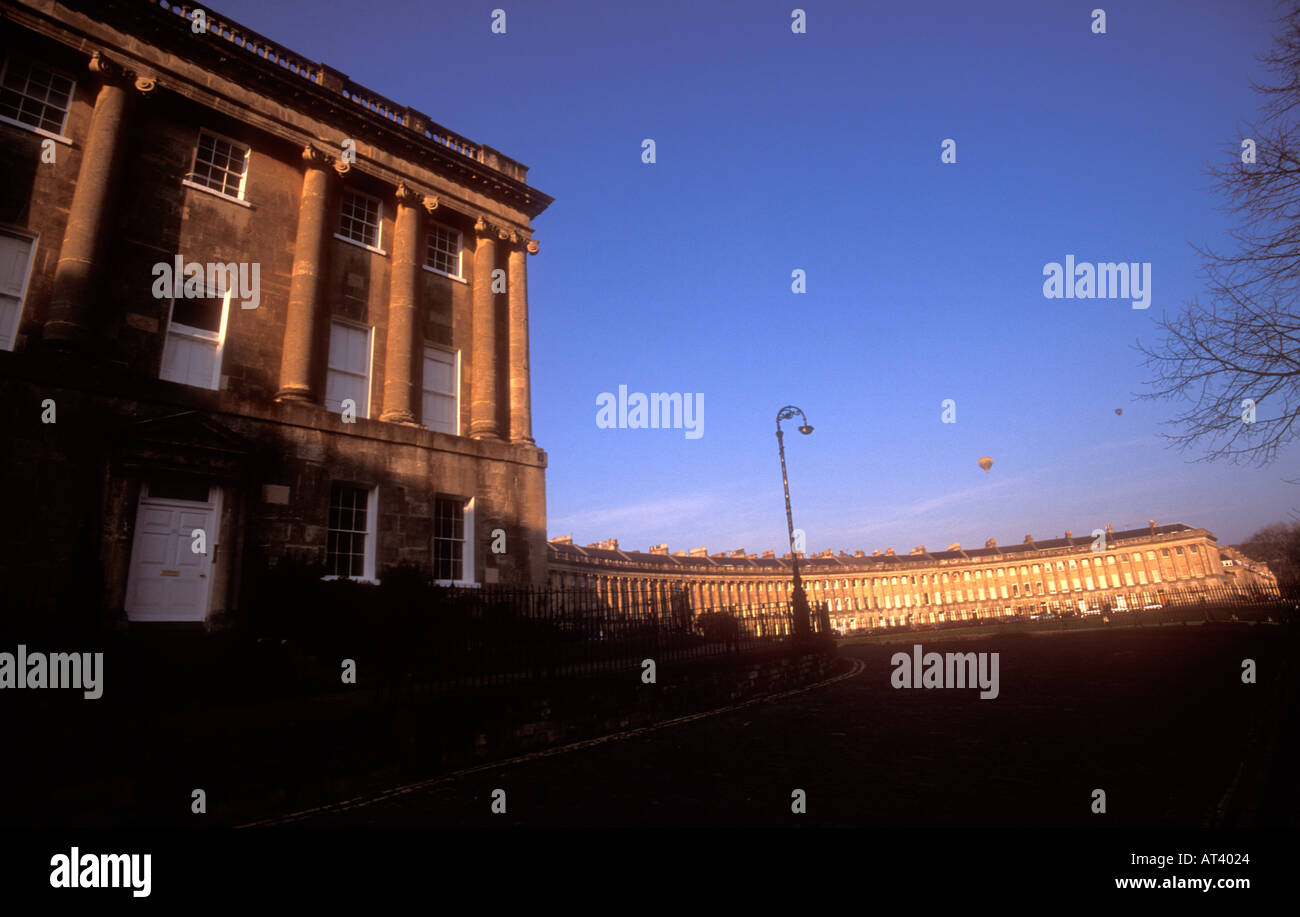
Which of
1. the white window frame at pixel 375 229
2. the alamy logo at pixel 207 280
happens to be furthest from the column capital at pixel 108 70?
the white window frame at pixel 375 229

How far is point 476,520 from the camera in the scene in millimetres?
16422

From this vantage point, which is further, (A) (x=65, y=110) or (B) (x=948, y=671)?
(B) (x=948, y=671)

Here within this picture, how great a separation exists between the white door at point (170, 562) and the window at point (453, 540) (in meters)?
4.87

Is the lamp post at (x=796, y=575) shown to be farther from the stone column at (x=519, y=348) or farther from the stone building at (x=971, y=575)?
the stone building at (x=971, y=575)

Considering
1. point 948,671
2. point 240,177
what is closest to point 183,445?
point 240,177

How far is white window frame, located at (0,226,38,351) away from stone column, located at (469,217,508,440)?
9.32 meters

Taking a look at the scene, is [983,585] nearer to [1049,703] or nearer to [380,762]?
[1049,703]

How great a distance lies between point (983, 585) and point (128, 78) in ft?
400

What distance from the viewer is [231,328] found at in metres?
14.3

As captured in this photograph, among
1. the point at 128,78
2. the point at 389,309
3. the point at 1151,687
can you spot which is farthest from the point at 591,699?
the point at 128,78

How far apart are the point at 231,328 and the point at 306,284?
203cm

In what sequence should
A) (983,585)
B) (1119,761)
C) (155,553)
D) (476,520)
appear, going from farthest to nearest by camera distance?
(983,585)
(476,520)
(155,553)
(1119,761)

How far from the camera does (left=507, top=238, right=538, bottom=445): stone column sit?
18391mm

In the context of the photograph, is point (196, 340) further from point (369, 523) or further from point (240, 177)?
point (369, 523)
